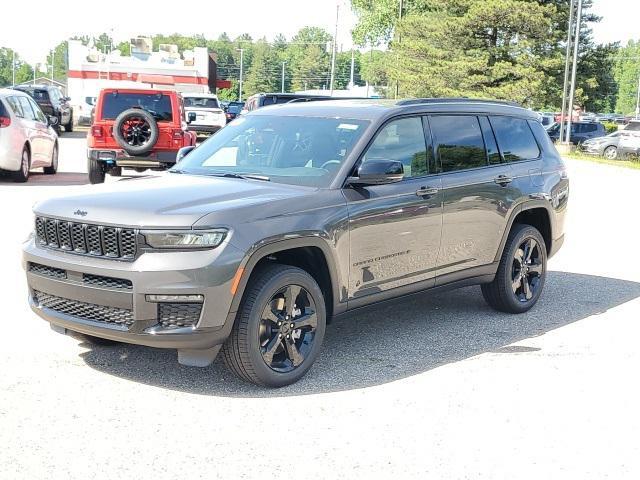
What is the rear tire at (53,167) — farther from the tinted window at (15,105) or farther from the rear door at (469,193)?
the rear door at (469,193)

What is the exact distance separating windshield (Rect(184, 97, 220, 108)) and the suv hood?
29.6 m

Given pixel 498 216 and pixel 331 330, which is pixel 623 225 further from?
pixel 331 330

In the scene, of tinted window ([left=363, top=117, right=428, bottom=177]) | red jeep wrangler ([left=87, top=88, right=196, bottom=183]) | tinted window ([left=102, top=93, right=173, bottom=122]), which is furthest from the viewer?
tinted window ([left=102, top=93, right=173, bottom=122])

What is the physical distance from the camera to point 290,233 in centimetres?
529

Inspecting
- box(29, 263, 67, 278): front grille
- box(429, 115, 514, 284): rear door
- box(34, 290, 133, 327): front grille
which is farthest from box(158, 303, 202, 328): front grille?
box(429, 115, 514, 284): rear door

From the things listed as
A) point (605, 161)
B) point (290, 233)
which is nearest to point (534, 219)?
point (290, 233)

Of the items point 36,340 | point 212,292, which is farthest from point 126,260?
point 36,340

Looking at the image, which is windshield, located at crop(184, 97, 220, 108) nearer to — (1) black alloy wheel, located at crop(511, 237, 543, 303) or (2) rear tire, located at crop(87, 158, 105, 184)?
(2) rear tire, located at crop(87, 158, 105, 184)

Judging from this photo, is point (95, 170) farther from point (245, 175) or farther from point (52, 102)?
point (52, 102)

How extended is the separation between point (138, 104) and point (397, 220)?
1242 centimetres

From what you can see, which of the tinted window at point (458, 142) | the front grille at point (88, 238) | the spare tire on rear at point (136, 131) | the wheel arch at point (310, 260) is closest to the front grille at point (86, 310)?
the front grille at point (88, 238)

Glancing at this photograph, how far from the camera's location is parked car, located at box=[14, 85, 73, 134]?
35.0 metres

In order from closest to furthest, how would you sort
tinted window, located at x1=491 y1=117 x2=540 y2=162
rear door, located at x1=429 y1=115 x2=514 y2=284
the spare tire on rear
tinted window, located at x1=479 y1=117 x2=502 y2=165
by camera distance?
rear door, located at x1=429 y1=115 x2=514 y2=284 < tinted window, located at x1=479 y1=117 x2=502 y2=165 < tinted window, located at x1=491 y1=117 x2=540 y2=162 < the spare tire on rear

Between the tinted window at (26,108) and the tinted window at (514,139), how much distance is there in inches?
482
